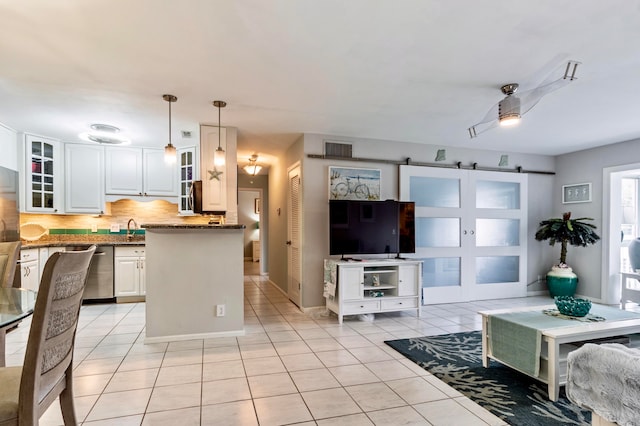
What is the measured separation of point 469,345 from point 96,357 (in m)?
3.62

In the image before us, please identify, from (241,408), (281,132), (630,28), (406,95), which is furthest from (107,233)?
(630,28)

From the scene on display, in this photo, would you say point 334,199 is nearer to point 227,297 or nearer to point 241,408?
point 227,297

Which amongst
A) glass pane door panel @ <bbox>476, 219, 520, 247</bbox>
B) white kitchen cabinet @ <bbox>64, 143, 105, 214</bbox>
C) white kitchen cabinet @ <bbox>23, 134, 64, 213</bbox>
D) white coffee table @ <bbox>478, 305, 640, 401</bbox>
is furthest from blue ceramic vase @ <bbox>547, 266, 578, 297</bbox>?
white kitchen cabinet @ <bbox>23, 134, 64, 213</bbox>

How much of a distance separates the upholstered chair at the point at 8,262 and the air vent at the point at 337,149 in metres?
3.46

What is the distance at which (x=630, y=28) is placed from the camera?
2174 millimetres

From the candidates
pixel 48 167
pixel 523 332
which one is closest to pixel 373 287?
pixel 523 332

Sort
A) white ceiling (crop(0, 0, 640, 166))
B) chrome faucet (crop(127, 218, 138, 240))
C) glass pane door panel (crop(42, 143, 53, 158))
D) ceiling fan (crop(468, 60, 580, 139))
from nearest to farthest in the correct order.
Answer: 1. white ceiling (crop(0, 0, 640, 166))
2. ceiling fan (crop(468, 60, 580, 139))
3. glass pane door panel (crop(42, 143, 53, 158))
4. chrome faucet (crop(127, 218, 138, 240))

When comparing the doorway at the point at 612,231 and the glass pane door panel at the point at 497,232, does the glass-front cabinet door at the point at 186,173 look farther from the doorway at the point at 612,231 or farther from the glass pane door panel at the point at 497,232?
the doorway at the point at 612,231

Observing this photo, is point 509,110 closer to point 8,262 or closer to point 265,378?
point 265,378

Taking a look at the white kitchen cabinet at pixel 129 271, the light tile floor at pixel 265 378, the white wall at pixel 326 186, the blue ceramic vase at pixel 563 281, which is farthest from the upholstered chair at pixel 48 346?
the blue ceramic vase at pixel 563 281

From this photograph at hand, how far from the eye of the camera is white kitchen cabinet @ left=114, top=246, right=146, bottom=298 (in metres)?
5.20

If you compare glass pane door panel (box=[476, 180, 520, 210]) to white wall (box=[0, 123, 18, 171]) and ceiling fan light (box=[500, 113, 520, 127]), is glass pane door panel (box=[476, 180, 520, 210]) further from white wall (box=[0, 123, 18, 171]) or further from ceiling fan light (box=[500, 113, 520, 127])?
white wall (box=[0, 123, 18, 171])

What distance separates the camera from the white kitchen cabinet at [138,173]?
550cm

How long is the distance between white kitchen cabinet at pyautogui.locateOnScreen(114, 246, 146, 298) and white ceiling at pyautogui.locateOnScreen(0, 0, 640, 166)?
6.41 ft
